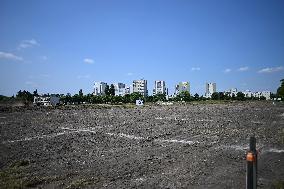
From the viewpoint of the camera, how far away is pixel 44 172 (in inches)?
337

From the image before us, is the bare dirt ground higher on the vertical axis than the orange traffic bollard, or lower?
lower

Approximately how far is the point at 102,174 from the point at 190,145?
619 cm

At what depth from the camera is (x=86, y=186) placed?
7012 millimetres

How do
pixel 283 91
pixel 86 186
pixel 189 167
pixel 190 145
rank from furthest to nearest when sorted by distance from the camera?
1. pixel 283 91
2. pixel 190 145
3. pixel 189 167
4. pixel 86 186

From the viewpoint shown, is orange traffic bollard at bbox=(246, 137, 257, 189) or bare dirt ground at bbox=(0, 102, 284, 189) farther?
bare dirt ground at bbox=(0, 102, 284, 189)

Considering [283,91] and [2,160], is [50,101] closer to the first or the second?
[283,91]

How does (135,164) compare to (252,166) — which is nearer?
(252,166)

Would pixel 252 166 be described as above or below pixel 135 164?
above

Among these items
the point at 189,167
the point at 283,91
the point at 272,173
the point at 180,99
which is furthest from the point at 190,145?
the point at 180,99

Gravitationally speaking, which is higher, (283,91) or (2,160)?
(283,91)

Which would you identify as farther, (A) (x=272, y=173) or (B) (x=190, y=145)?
(B) (x=190, y=145)

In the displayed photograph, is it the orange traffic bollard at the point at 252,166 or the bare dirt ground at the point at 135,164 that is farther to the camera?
the bare dirt ground at the point at 135,164

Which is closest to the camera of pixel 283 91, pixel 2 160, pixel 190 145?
pixel 2 160

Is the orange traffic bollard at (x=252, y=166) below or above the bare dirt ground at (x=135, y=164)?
above
